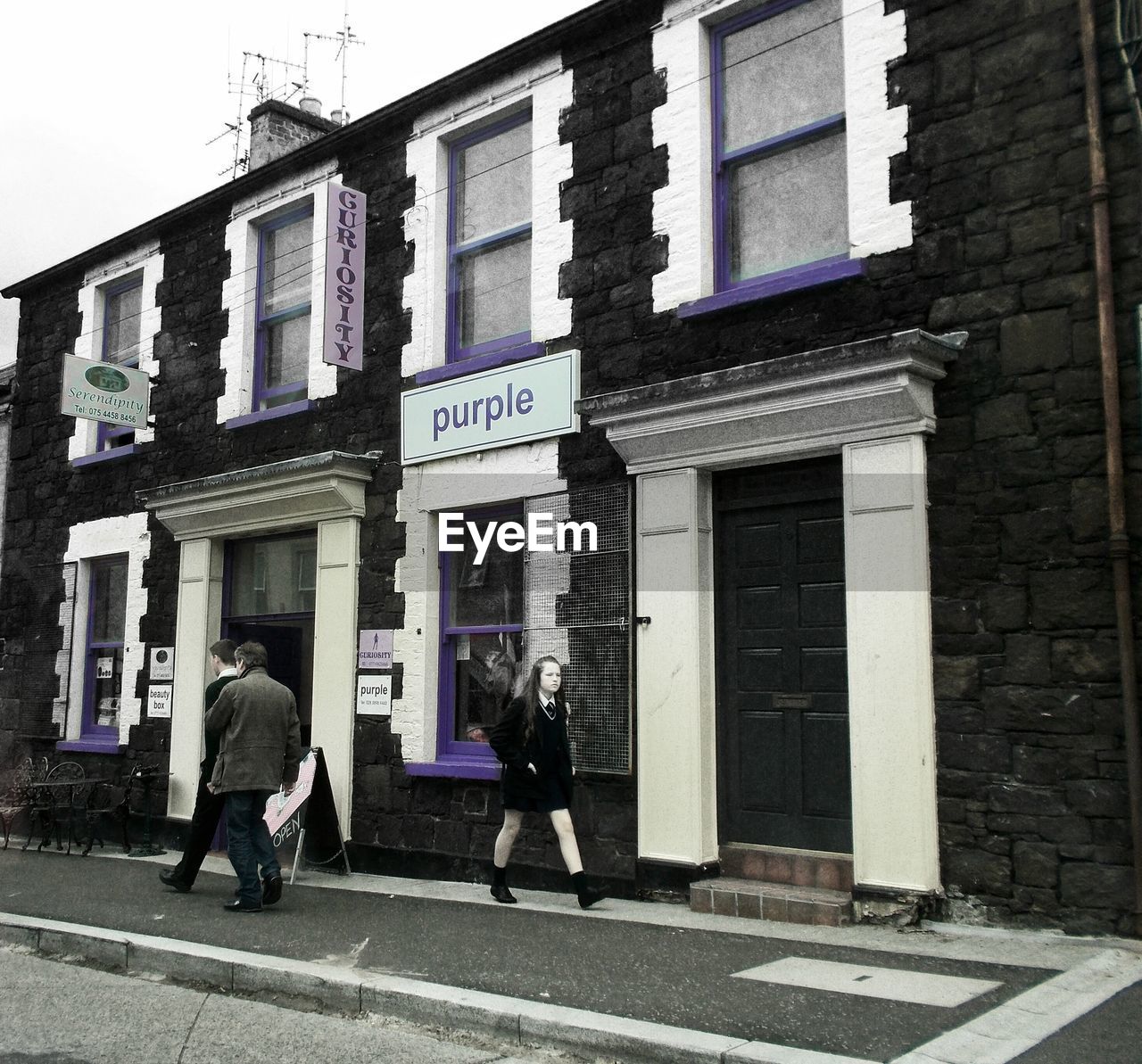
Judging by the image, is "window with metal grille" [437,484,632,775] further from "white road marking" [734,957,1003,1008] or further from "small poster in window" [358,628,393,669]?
"white road marking" [734,957,1003,1008]

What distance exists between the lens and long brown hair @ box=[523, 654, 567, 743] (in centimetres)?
804

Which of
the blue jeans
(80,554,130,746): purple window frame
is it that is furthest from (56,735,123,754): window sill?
the blue jeans

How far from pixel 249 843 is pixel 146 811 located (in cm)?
380

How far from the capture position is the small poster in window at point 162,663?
12352mm

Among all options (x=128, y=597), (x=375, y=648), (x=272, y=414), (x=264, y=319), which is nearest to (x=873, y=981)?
(x=375, y=648)

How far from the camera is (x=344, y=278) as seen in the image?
421 inches

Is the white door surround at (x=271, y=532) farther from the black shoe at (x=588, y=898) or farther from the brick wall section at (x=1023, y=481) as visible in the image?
the brick wall section at (x=1023, y=481)

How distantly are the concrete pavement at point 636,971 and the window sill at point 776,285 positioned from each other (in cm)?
393

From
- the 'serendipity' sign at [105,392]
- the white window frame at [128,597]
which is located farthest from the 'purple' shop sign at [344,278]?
the white window frame at [128,597]

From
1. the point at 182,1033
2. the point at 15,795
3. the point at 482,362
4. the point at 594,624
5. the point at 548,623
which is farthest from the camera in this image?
the point at 15,795

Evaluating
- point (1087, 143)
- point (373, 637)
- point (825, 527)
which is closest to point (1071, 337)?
point (1087, 143)

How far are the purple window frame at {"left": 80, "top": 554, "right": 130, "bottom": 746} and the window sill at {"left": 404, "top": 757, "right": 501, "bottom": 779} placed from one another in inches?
194

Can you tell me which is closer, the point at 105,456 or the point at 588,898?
the point at 588,898

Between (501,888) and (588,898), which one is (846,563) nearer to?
(588,898)
